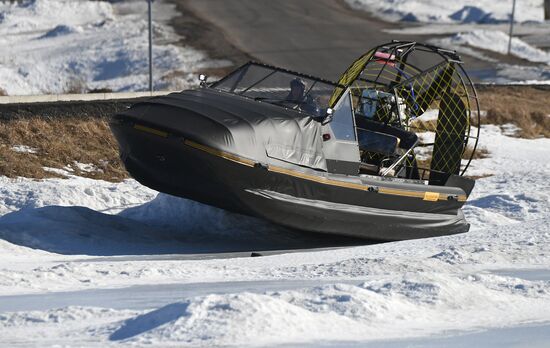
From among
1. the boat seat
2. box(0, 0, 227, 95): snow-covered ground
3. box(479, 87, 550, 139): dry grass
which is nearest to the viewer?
the boat seat

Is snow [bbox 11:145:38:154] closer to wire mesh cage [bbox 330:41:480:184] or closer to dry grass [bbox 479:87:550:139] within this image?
wire mesh cage [bbox 330:41:480:184]

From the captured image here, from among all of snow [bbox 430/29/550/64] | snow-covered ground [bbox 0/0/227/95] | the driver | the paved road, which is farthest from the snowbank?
the driver

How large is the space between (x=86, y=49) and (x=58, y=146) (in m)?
24.2

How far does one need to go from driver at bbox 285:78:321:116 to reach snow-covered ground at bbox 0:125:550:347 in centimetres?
177

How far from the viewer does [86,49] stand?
139 feet

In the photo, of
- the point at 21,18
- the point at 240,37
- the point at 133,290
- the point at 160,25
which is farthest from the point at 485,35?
the point at 133,290

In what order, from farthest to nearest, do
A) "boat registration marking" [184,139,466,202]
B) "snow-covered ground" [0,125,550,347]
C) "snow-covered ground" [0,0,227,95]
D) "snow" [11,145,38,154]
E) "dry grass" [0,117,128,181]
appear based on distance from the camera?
"snow-covered ground" [0,0,227,95], "snow" [11,145,38,154], "dry grass" [0,117,128,181], "boat registration marking" [184,139,466,202], "snow-covered ground" [0,125,550,347]

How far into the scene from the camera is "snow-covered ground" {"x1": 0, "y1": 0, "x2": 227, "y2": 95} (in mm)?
36875

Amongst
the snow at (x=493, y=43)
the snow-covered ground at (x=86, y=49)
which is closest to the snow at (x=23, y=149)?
the snow-covered ground at (x=86, y=49)

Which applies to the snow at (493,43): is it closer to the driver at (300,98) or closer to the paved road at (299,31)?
the paved road at (299,31)

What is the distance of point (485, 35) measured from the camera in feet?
155

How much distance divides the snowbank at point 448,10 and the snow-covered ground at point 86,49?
10743 mm

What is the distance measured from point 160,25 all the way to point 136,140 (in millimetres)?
34313

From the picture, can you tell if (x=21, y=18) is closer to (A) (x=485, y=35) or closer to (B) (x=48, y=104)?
(A) (x=485, y=35)
